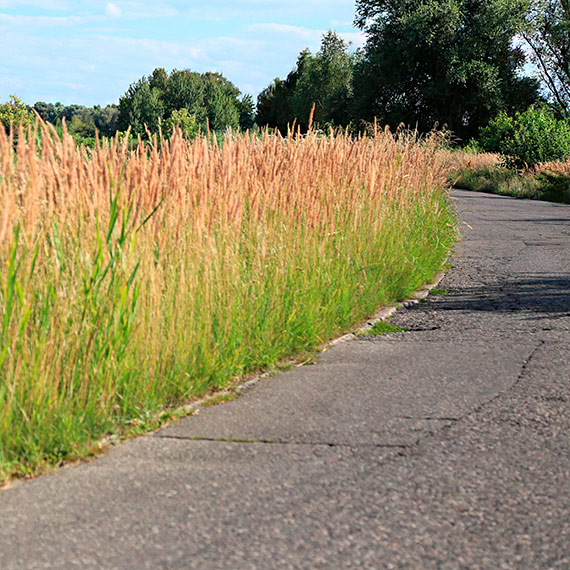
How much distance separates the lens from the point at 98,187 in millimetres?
4957

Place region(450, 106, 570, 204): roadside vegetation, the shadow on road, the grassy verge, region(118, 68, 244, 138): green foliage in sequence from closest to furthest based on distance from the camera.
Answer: the shadow on road, the grassy verge, region(450, 106, 570, 204): roadside vegetation, region(118, 68, 244, 138): green foliage

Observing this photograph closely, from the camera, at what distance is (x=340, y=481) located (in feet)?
12.8

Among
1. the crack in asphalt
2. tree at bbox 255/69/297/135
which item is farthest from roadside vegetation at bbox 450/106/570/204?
tree at bbox 255/69/297/135

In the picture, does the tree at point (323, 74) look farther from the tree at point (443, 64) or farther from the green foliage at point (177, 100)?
the tree at point (443, 64)

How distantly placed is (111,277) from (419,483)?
2090mm

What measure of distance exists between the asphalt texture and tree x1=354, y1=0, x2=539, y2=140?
50.1 m

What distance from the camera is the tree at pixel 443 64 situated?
53031 mm

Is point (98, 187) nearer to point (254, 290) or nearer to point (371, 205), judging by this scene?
point (254, 290)

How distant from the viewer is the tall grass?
4125 millimetres

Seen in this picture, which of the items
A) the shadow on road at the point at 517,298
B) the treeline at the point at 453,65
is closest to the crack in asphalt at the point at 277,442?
the shadow on road at the point at 517,298

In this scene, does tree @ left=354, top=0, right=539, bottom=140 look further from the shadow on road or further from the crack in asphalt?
the crack in asphalt

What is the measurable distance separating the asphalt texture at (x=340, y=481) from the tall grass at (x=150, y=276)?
11.0 inches

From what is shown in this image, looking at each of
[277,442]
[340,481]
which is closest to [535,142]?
[277,442]

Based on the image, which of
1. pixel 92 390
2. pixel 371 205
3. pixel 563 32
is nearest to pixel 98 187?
pixel 92 390
